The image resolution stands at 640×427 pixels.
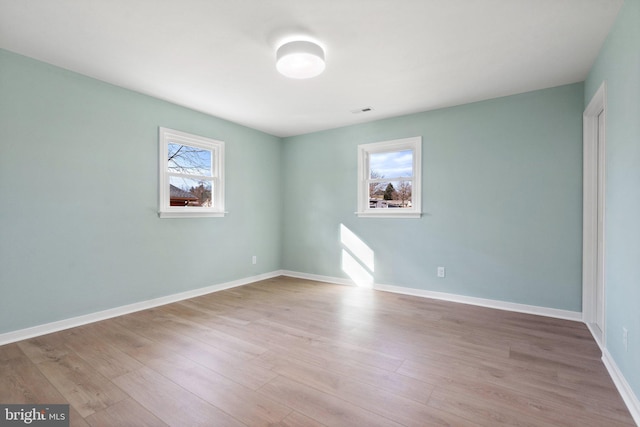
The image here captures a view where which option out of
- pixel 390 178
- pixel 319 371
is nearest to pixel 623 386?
pixel 319 371

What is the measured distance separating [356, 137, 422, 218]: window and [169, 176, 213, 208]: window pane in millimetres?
2321

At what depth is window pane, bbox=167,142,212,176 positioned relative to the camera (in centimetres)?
386

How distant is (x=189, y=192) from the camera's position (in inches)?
160

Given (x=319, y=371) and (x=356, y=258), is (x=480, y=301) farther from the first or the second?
(x=319, y=371)

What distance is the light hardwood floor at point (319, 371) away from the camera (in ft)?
5.46

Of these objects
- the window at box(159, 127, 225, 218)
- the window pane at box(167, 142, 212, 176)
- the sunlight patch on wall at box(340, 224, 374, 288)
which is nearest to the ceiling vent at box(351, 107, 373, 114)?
the sunlight patch on wall at box(340, 224, 374, 288)

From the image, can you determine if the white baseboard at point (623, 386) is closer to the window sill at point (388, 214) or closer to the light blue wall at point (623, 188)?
the light blue wall at point (623, 188)

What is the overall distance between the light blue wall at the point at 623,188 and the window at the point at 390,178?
2050mm

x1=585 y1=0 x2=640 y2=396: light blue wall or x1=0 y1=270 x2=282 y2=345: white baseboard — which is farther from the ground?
x1=585 y1=0 x2=640 y2=396: light blue wall

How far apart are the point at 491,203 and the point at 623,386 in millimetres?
2145

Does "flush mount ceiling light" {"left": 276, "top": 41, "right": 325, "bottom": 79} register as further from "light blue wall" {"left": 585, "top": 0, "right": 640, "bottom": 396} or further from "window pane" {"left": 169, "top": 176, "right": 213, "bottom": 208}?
"window pane" {"left": 169, "top": 176, "right": 213, "bottom": 208}

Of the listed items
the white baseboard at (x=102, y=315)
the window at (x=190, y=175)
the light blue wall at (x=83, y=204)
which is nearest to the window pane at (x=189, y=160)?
the window at (x=190, y=175)

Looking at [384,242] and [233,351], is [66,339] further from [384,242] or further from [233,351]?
[384,242]

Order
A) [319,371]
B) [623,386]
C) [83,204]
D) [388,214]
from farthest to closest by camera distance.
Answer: [388,214] < [83,204] < [319,371] < [623,386]
